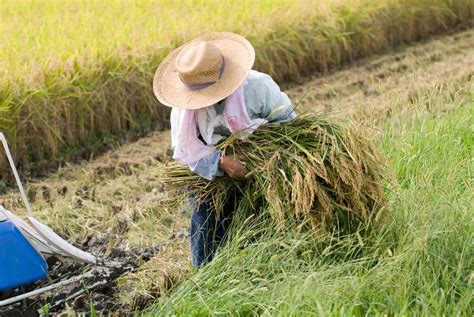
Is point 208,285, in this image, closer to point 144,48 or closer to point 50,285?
point 50,285

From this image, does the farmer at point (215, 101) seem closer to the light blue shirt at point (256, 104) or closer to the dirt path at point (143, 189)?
the light blue shirt at point (256, 104)

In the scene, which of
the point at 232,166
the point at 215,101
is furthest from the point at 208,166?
the point at 215,101

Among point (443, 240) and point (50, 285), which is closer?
point (443, 240)

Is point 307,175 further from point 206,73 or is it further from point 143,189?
point 143,189

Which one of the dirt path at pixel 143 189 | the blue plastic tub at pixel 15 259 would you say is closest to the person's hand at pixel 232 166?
the dirt path at pixel 143 189

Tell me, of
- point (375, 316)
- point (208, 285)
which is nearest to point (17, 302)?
point (208, 285)

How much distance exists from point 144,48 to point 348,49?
2.25 meters

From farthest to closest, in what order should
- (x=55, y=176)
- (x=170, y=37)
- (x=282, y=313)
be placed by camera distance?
(x=170, y=37) < (x=55, y=176) < (x=282, y=313)

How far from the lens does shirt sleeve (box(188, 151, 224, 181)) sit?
10.5ft

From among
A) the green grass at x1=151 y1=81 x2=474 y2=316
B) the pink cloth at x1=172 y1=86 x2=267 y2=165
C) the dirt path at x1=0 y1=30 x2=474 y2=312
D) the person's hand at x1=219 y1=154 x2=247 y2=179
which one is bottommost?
the dirt path at x1=0 y1=30 x2=474 y2=312

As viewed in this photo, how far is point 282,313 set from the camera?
2.70 metres

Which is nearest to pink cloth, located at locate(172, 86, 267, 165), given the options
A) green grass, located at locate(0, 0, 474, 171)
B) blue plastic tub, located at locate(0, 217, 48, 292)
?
blue plastic tub, located at locate(0, 217, 48, 292)

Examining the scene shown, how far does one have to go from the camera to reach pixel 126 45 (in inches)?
254

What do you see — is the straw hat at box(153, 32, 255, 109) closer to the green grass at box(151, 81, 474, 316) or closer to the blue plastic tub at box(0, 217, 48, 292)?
the green grass at box(151, 81, 474, 316)
